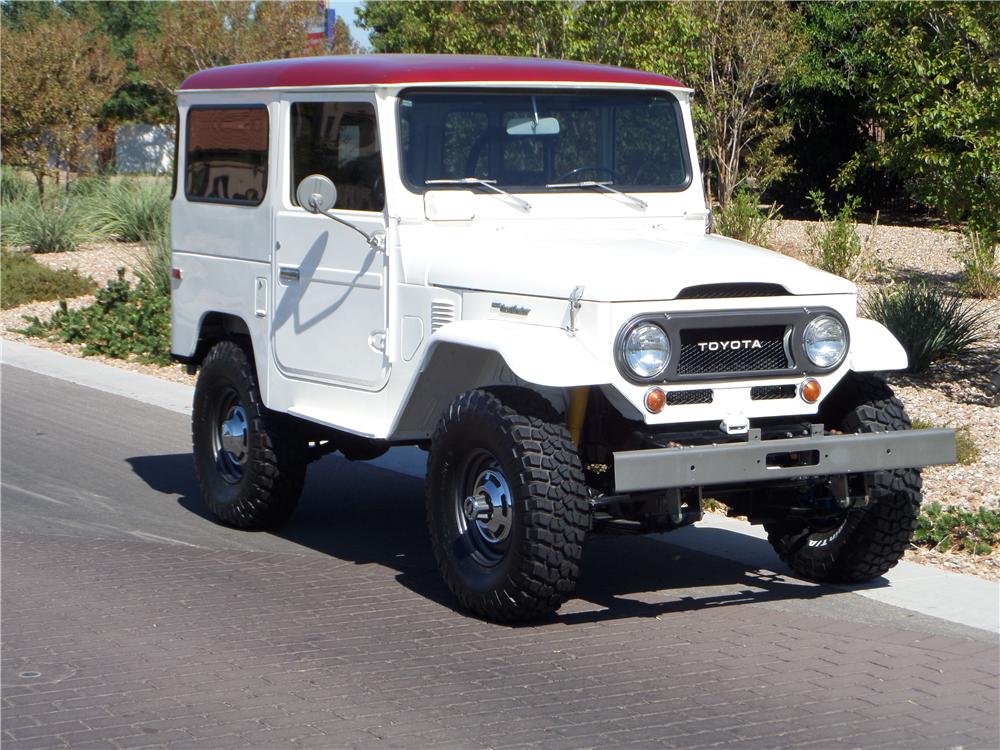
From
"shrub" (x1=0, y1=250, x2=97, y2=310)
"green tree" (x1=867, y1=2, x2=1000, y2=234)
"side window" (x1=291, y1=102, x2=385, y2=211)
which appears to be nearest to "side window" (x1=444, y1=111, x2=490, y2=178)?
"side window" (x1=291, y1=102, x2=385, y2=211)

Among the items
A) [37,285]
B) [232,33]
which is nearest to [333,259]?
[37,285]

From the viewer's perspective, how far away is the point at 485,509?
6234 mm

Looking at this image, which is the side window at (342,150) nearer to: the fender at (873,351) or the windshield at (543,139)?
the windshield at (543,139)

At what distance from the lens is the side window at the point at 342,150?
696cm

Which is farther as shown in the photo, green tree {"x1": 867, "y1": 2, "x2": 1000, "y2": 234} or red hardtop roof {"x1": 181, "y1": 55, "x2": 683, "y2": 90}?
green tree {"x1": 867, "y1": 2, "x2": 1000, "y2": 234}

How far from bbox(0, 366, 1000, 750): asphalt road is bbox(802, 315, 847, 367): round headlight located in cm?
117

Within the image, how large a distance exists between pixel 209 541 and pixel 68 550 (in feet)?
2.46

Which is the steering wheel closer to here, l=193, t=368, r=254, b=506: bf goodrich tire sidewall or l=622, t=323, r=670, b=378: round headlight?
l=622, t=323, r=670, b=378: round headlight

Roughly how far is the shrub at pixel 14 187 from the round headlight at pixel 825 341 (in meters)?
20.5

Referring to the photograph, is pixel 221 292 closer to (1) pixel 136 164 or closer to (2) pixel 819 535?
(2) pixel 819 535

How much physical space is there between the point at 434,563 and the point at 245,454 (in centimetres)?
Answer: 133

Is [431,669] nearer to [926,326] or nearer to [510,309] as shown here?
[510,309]

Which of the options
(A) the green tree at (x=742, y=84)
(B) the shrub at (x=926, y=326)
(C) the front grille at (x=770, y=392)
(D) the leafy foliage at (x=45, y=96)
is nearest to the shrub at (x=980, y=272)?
(B) the shrub at (x=926, y=326)

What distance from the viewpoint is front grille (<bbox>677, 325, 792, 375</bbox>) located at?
6043mm
